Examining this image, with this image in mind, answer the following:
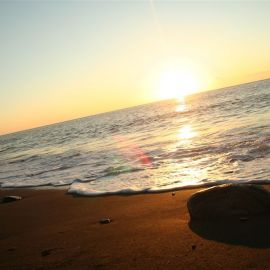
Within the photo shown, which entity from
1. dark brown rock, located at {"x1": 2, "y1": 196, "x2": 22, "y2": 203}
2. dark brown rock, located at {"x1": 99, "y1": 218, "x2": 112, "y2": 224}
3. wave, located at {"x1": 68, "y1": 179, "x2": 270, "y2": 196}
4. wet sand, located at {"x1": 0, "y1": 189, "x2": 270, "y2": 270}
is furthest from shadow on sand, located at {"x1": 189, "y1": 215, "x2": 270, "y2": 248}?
dark brown rock, located at {"x1": 2, "y1": 196, "x2": 22, "y2": 203}

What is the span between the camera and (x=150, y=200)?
7.17 m

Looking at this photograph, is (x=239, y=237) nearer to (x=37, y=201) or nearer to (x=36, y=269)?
(x=36, y=269)

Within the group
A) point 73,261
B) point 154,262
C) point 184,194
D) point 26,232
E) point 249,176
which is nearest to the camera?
point 154,262

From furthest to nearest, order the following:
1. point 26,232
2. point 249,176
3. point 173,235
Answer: point 249,176 < point 26,232 < point 173,235

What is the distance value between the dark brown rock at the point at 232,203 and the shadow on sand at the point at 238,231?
12cm

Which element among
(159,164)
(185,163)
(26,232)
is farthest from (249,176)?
(26,232)

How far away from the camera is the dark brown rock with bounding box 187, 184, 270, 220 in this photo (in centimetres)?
507

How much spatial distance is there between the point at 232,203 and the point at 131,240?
150 cm

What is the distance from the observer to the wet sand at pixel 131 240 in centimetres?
406

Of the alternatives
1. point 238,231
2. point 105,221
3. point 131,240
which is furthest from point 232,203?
point 105,221

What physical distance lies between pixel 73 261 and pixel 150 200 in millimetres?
2945

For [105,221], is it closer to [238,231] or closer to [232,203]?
[232,203]

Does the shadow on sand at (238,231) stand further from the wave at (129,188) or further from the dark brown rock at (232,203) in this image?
the wave at (129,188)

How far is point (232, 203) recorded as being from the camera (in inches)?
204
